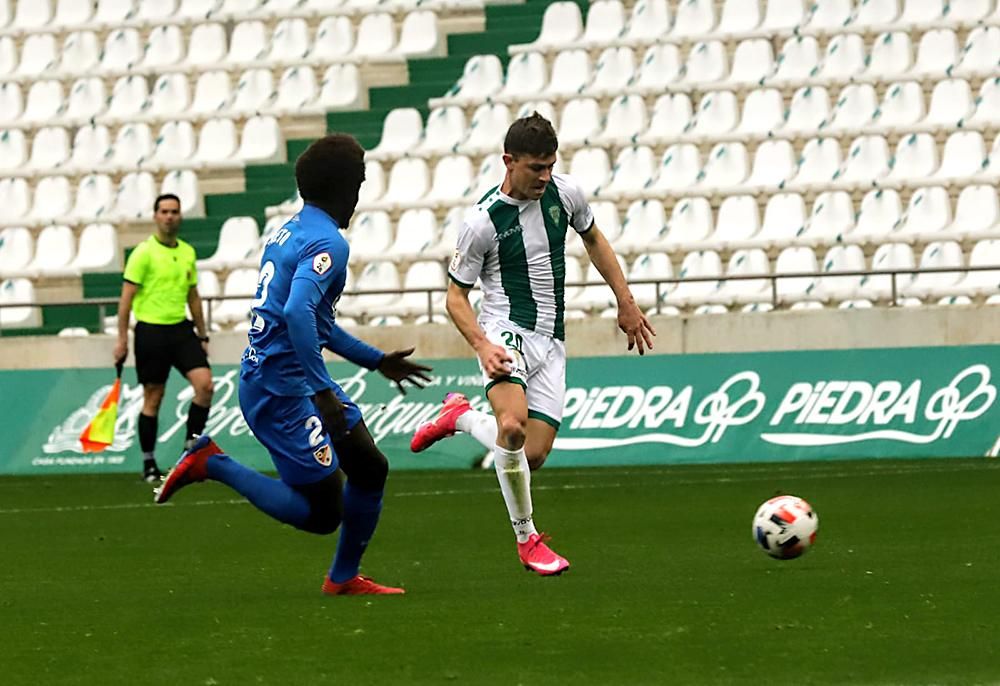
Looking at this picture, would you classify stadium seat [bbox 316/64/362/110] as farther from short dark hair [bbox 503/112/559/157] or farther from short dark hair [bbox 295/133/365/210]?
short dark hair [bbox 295/133/365/210]

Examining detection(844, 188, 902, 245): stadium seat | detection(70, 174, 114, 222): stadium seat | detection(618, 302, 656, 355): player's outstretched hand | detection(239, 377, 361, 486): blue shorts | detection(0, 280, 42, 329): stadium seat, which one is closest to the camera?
detection(239, 377, 361, 486): blue shorts

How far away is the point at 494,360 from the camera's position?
27.3ft

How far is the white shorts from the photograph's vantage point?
8.78 metres

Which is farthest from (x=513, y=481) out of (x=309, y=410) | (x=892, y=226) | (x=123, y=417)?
(x=892, y=226)

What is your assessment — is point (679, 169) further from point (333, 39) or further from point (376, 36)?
point (333, 39)

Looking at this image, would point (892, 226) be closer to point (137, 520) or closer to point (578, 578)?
point (137, 520)

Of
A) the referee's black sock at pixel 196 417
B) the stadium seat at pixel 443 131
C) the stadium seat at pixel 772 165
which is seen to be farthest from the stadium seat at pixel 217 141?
the referee's black sock at pixel 196 417

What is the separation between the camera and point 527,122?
27.5 ft

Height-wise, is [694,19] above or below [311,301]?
above

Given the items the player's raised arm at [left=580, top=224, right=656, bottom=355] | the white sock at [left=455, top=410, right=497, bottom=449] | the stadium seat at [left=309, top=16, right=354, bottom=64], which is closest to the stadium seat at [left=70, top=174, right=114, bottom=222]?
the stadium seat at [left=309, top=16, right=354, bottom=64]

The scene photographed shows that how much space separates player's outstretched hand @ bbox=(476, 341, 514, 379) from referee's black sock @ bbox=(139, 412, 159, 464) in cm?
825

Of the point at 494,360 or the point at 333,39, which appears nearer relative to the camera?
the point at 494,360

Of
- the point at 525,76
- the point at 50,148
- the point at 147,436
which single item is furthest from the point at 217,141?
the point at 147,436

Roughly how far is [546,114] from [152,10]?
6.92m
